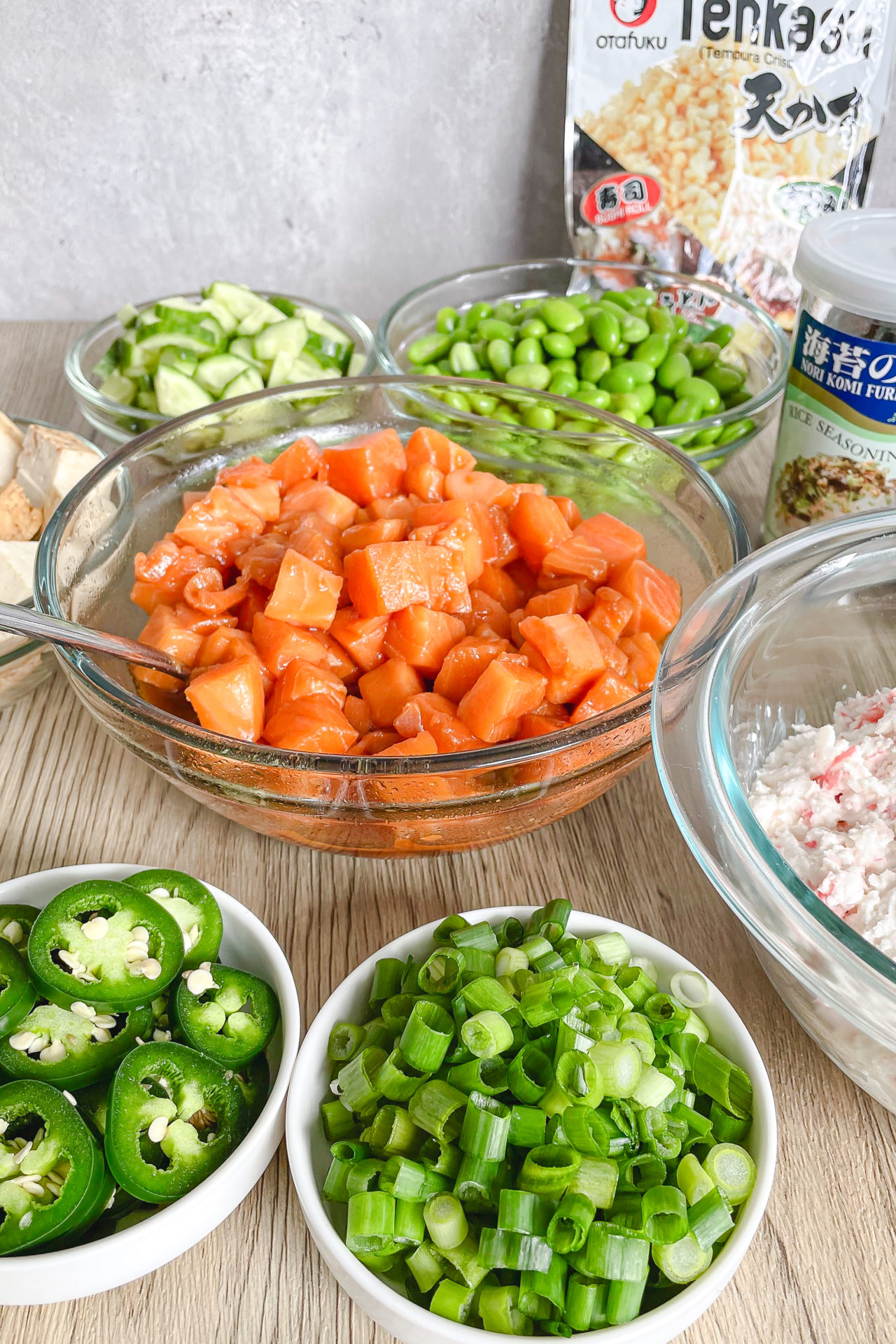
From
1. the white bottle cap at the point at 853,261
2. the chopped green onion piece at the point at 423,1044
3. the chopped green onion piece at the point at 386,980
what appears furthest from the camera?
the white bottle cap at the point at 853,261

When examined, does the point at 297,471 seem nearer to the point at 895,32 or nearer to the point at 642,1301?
the point at 642,1301

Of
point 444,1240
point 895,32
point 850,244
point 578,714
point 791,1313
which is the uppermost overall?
point 895,32

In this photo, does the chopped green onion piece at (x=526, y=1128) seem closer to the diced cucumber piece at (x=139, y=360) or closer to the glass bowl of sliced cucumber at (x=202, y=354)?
the glass bowl of sliced cucumber at (x=202, y=354)

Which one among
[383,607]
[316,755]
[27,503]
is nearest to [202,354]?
[27,503]

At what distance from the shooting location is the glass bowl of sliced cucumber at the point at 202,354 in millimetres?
1746

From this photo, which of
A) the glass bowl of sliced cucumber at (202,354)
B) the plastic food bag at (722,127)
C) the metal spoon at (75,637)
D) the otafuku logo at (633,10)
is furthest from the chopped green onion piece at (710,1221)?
the otafuku logo at (633,10)

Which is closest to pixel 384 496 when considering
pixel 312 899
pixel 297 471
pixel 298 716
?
pixel 297 471

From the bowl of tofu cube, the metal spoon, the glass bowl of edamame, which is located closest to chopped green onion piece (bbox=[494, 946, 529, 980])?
the metal spoon

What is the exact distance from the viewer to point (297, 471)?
141 cm

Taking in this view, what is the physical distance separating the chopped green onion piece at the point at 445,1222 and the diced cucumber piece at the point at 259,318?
156 centimetres

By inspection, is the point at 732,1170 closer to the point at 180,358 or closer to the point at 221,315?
the point at 180,358

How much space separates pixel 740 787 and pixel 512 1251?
1.31ft

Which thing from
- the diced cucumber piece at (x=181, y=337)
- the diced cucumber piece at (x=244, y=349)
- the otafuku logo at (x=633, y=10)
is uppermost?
the otafuku logo at (x=633, y=10)

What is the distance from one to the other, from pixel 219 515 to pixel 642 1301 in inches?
38.5
